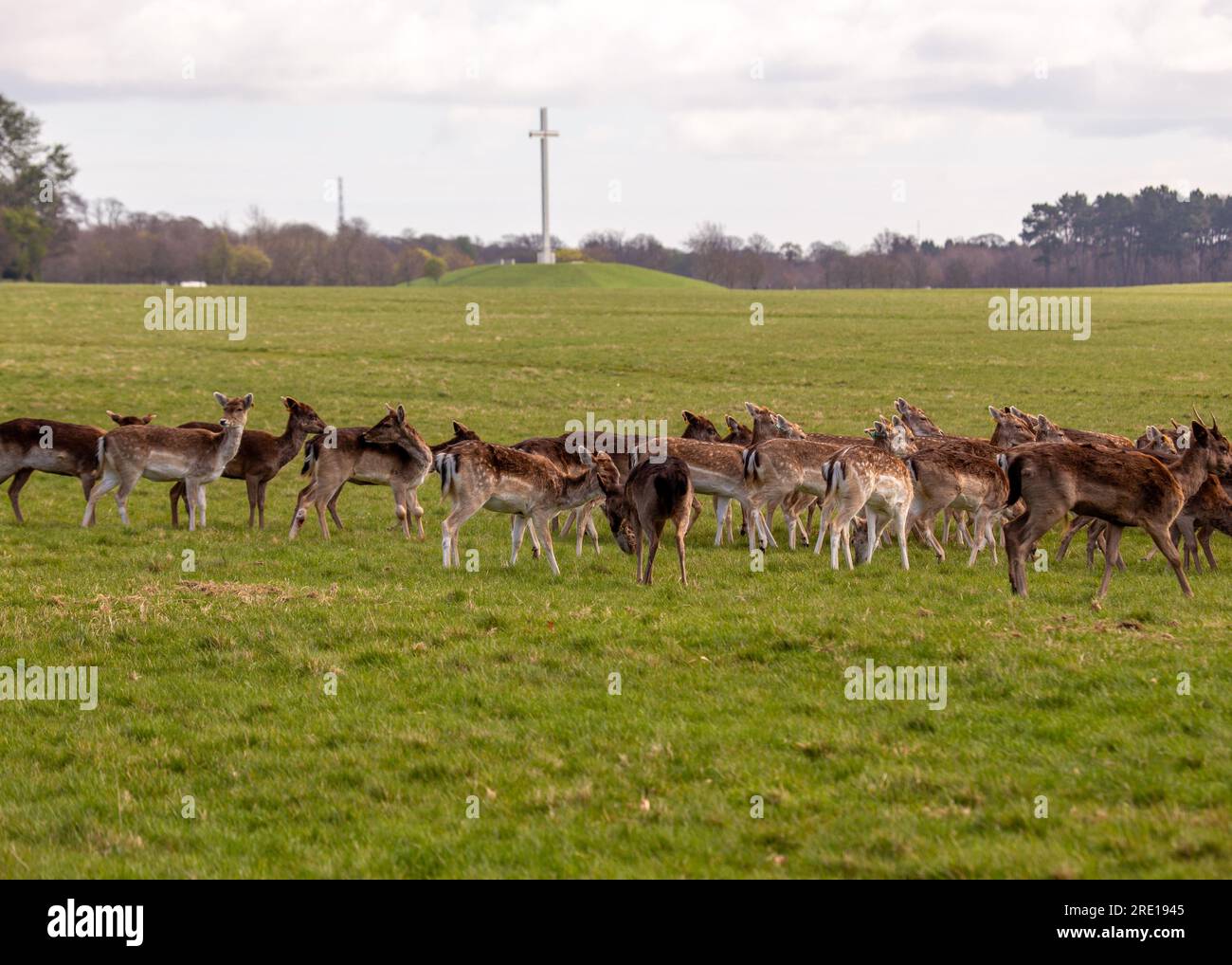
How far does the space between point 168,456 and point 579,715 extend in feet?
34.9

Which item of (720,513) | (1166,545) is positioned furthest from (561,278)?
(1166,545)

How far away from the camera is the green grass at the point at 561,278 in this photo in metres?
112

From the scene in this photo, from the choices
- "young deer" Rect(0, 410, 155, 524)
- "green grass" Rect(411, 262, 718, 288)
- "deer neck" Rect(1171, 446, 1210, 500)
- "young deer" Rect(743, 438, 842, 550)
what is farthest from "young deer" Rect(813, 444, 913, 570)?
"green grass" Rect(411, 262, 718, 288)

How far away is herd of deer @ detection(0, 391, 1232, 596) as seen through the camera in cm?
1252

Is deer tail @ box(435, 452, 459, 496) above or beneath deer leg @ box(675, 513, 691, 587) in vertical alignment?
above

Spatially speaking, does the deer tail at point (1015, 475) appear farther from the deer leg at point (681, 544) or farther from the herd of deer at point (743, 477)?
the deer leg at point (681, 544)

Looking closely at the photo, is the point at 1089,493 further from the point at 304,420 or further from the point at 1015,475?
the point at 304,420

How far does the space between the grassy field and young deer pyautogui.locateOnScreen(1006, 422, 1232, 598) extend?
1.64 feet

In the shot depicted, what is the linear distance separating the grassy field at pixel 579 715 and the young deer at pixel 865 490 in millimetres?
658

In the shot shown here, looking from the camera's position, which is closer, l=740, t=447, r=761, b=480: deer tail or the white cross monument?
l=740, t=447, r=761, b=480: deer tail

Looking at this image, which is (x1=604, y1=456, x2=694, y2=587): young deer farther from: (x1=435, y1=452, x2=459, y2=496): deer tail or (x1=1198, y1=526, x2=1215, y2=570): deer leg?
(x1=1198, y1=526, x2=1215, y2=570): deer leg

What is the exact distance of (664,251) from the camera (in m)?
160
